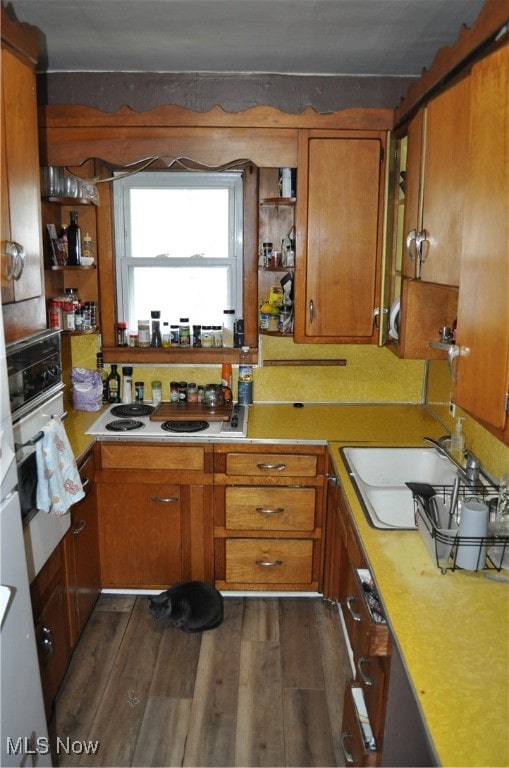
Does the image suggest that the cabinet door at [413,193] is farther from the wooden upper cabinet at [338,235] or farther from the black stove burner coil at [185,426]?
the black stove burner coil at [185,426]

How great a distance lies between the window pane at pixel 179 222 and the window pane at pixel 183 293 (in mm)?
91

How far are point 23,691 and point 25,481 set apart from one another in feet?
1.97

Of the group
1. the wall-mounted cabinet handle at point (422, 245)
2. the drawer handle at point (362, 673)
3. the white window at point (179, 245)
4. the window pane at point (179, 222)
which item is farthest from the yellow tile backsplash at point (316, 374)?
the drawer handle at point (362, 673)

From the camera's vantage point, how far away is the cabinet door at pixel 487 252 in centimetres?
135

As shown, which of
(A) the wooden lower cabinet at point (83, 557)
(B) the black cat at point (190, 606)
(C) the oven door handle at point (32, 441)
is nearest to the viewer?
(C) the oven door handle at point (32, 441)

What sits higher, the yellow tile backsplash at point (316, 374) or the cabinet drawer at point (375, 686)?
the yellow tile backsplash at point (316, 374)

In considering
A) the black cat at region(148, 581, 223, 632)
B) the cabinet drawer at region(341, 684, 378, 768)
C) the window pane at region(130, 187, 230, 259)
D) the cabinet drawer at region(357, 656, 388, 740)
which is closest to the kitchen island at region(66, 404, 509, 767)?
the cabinet drawer at region(357, 656, 388, 740)

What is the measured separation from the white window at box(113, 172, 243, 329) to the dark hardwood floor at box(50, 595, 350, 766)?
1.51m

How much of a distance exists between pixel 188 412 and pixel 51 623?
119 cm

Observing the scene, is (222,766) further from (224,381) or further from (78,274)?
(78,274)

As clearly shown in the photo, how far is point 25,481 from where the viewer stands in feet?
Answer: 6.40

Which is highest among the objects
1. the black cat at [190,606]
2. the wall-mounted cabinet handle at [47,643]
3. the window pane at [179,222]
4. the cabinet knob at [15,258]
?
the window pane at [179,222]

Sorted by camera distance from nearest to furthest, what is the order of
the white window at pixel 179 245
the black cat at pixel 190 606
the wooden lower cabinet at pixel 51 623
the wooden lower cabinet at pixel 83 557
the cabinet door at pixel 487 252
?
1. the cabinet door at pixel 487 252
2. the wooden lower cabinet at pixel 51 623
3. the wooden lower cabinet at pixel 83 557
4. the black cat at pixel 190 606
5. the white window at pixel 179 245

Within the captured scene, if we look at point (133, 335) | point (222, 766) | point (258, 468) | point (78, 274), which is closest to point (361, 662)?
point (222, 766)
